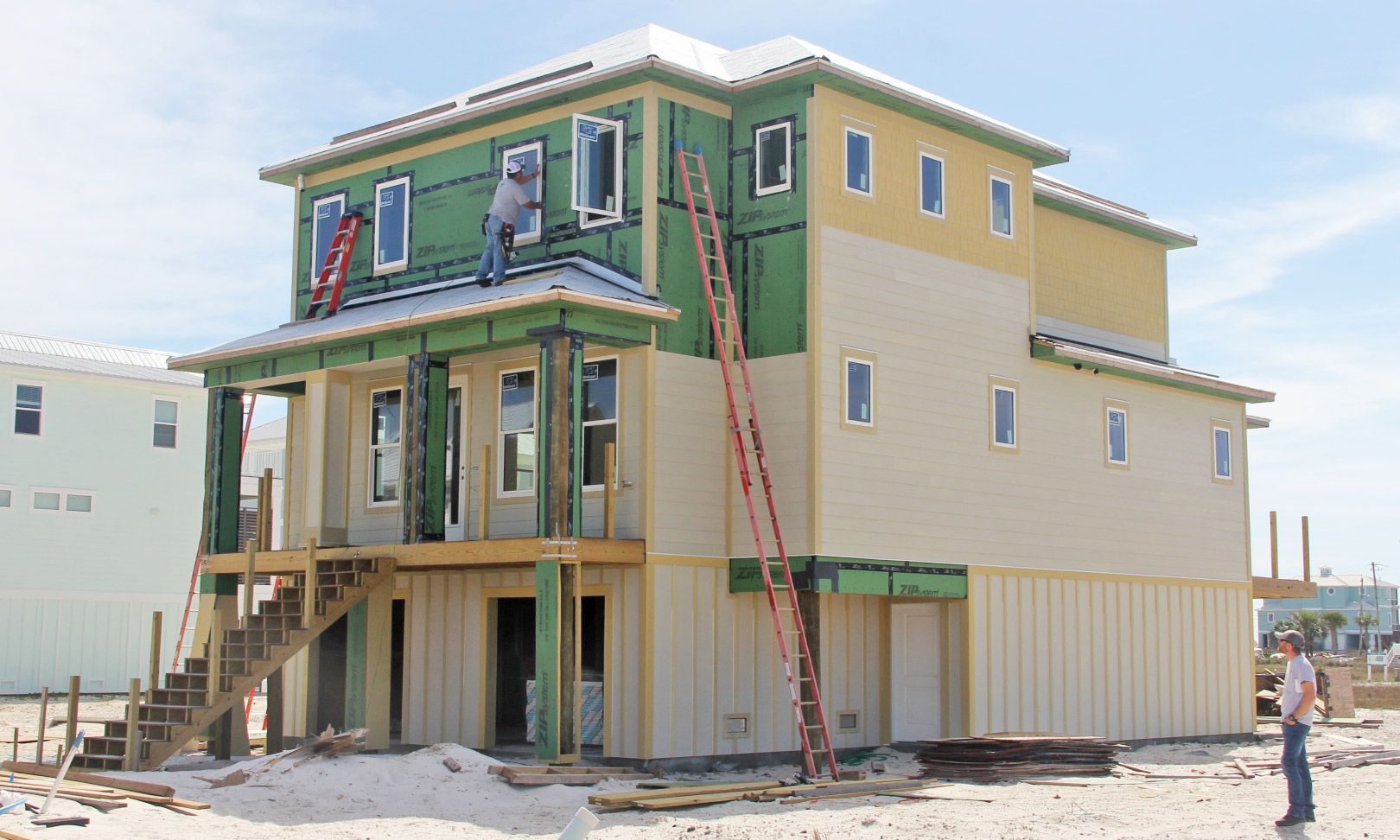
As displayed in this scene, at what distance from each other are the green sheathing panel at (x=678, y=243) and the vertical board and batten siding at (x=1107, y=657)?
5522 millimetres

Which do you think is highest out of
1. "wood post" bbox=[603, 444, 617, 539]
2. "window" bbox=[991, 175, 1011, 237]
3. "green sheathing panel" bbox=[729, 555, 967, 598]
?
"window" bbox=[991, 175, 1011, 237]

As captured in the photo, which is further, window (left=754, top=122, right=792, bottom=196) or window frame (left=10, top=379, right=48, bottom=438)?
window frame (left=10, top=379, right=48, bottom=438)

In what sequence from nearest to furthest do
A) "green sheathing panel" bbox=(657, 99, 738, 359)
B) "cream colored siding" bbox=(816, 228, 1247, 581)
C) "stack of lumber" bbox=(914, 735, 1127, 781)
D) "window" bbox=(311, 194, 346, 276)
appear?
1. "stack of lumber" bbox=(914, 735, 1127, 781)
2. "green sheathing panel" bbox=(657, 99, 738, 359)
3. "cream colored siding" bbox=(816, 228, 1247, 581)
4. "window" bbox=(311, 194, 346, 276)

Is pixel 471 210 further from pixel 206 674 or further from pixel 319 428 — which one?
pixel 206 674

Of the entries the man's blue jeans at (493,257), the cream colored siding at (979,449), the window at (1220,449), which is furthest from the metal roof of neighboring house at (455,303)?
the window at (1220,449)

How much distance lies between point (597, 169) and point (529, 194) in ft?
4.18

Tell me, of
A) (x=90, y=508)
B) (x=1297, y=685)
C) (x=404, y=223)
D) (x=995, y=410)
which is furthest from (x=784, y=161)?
(x=90, y=508)

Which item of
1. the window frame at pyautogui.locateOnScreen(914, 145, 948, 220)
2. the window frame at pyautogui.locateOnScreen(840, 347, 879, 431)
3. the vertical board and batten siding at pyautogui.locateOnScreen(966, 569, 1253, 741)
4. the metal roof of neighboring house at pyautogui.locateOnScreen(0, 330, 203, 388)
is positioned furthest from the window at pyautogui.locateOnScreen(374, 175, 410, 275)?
the metal roof of neighboring house at pyautogui.locateOnScreen(0, 330, 203, 388)

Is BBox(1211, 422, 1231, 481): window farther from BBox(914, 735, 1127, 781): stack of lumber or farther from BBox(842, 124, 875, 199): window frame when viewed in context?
BBox(842, 124, 875, 199): window frame

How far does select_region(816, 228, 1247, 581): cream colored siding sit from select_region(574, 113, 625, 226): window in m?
2.88

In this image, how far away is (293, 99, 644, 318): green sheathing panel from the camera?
2098 centimetres

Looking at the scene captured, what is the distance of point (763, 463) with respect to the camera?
1966 cm

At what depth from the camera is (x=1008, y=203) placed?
23.9 meters

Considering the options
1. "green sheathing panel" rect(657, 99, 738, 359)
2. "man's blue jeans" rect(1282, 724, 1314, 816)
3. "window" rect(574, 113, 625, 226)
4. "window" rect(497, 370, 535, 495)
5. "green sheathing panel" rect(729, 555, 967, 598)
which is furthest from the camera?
"window" rect(497, 370, 535, 495)
